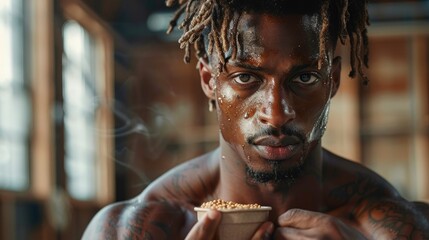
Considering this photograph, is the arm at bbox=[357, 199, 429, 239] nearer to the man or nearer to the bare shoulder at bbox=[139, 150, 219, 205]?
the man

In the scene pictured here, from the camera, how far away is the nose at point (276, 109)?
180cm

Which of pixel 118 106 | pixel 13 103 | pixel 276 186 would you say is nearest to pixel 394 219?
pixel 276 186

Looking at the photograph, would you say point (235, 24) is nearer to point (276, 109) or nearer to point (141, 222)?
point (276, 109)

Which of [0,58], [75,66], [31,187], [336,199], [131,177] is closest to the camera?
[336,199]

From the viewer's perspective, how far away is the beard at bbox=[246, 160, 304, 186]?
191 centimetres

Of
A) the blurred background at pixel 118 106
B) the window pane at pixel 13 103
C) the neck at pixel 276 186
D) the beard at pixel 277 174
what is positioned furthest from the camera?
the blurred background at pixel 118 106

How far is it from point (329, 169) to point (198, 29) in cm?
48

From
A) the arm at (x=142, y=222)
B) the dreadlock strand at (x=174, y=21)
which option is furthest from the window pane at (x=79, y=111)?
the arm at (x=142, y=222)

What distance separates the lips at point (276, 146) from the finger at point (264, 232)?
0.17m

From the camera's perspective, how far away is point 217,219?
1677mm

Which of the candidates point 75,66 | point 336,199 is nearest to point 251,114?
point 336,199

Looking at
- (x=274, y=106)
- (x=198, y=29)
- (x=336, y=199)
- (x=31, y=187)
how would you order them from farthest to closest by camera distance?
(x=31, y=187) < (x=336, y=199) < (x=198, y=29) < (x=274, y=106)

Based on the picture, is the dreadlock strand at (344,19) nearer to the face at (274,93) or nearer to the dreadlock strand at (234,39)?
the face at (274,93)

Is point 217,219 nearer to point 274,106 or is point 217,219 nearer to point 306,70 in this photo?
point 274,106
